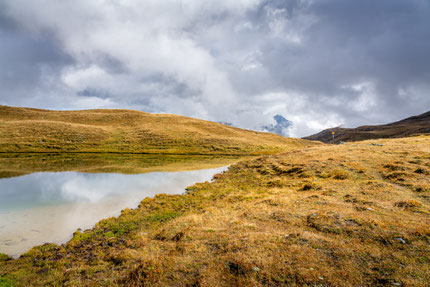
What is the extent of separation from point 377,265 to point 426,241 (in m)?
3.38

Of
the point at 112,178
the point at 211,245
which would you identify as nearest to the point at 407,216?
the point at 211,245

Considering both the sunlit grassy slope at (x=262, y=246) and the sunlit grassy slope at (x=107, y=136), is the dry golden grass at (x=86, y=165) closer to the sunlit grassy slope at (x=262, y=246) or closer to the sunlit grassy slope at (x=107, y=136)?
the sunlit grassy slope at (x=107, y=136)

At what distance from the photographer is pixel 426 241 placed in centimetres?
862

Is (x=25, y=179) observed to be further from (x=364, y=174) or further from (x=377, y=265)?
(x=364, y=174)

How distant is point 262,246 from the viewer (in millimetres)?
9336

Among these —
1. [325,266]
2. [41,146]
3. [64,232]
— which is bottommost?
[64,232]

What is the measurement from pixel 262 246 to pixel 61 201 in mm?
20866

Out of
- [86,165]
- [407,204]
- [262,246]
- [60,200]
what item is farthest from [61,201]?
[407,204]

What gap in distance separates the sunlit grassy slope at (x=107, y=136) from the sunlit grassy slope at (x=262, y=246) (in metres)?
59.5

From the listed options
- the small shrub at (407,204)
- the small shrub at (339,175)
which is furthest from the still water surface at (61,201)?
the small shrub at (407,204)

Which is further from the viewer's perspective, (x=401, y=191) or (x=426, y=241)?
(x=401, y=191)

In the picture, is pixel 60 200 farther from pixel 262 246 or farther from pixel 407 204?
pixel 407 204

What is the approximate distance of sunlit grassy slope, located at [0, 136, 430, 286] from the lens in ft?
24.1

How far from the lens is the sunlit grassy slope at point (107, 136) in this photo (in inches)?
2672
